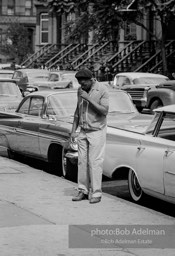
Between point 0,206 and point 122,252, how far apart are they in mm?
2540

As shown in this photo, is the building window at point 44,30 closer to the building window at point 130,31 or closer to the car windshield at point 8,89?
the building window at point 130,31

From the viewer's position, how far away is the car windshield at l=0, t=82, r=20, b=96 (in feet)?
62.9

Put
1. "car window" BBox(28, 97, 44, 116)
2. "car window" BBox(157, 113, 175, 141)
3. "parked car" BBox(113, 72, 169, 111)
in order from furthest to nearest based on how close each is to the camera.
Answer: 1. "parked car" BBox(113, 72, 169, 111)
2. "car window" BBox(28, 97, 44, 116)
3. "car window" BBox(157, 113, 175, 141)

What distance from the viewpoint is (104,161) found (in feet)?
Result: 35.2

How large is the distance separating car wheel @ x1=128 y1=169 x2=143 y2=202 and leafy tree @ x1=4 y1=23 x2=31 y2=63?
58.0m

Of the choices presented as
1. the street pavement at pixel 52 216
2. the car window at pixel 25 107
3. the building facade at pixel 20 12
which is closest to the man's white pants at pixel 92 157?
the street pavement at pixel 52 216

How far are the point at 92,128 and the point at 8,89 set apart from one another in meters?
9.77

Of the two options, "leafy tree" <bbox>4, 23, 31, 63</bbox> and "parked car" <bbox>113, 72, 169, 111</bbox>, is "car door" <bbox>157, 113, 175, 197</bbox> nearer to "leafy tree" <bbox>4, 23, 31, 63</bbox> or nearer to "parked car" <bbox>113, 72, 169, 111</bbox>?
"parked car" <bbox>113, 72, 169, 111</bbox>

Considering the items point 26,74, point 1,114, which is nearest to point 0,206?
point 1,114

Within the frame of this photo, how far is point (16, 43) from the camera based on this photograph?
68.7m

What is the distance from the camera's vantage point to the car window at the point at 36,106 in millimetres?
13967

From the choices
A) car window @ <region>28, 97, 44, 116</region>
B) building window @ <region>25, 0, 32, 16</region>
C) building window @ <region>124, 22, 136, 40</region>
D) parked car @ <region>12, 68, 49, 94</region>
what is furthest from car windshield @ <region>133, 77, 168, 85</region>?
building window @ <region>25, 0, 32, 16</region>

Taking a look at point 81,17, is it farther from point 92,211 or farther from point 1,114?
point 92,211

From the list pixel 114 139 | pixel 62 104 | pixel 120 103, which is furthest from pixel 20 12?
pixel 114 139
